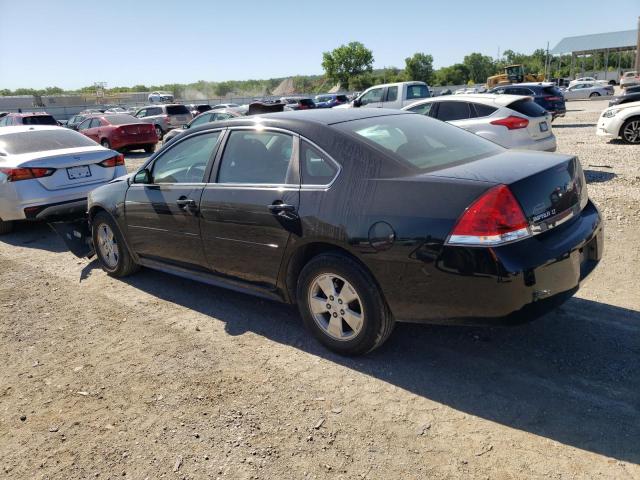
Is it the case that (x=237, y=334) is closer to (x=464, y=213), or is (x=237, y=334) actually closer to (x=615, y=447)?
(x=464, y=213)

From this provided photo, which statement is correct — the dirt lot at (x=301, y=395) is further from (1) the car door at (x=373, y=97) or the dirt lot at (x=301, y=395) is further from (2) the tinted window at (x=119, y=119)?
(2) the tinted window at (x=119, y=119)

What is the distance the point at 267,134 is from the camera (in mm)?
3922

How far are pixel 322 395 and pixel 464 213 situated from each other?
4.62 feet

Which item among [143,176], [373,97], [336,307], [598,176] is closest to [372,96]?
[373,97]

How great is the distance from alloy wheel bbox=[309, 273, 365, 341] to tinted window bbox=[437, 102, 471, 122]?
706cm

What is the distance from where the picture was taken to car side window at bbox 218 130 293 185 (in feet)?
12.2

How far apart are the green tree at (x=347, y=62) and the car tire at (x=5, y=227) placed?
8516cm

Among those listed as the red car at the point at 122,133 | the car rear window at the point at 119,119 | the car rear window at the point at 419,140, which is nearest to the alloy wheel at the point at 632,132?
the car rear window at the point at 419,140

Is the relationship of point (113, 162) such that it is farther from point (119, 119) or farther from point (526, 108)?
point (119, 119)

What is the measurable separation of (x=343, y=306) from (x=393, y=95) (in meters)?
14.4

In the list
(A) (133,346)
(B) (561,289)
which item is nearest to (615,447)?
(B) (561,289)

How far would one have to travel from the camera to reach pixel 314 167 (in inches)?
139

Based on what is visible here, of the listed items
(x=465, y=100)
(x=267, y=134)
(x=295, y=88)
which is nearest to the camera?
(x=267, y=134)

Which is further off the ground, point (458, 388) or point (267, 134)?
point (267, 134)
